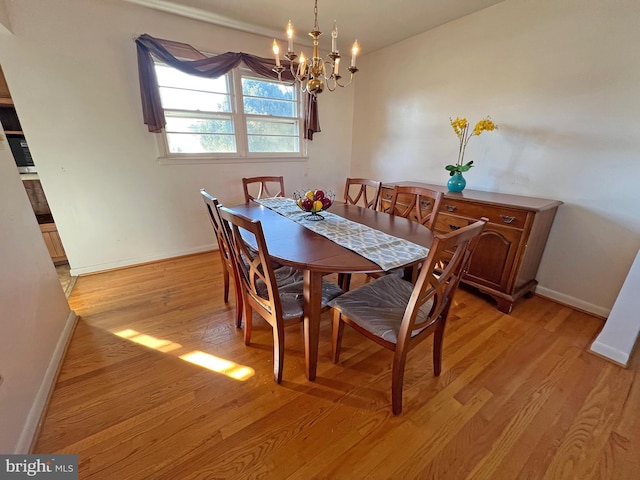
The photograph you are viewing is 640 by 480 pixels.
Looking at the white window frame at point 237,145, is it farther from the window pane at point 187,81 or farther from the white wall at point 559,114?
the white wall at point 559,114

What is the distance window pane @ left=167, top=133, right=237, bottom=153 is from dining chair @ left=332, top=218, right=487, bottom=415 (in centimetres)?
238

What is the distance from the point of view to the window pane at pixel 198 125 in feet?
8.88

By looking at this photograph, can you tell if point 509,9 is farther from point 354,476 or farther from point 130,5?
point 354,476

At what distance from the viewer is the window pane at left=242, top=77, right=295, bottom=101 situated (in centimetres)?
299

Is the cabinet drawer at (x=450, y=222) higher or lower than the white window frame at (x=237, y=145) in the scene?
lower

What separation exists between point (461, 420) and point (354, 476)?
0.59 metres

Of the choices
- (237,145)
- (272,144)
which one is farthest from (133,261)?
(272,144)

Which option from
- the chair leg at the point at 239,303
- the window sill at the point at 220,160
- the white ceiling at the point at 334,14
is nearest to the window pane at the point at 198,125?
the window sill at the point at 220,160

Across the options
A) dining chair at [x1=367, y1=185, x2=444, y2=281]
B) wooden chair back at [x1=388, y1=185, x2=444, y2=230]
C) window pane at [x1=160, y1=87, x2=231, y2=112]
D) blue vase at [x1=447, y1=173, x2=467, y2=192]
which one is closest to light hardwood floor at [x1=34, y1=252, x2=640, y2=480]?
dining chair at [x1=367, y1=185, x2=444, y2=281]

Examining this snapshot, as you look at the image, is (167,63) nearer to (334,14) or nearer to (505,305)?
(334,14)

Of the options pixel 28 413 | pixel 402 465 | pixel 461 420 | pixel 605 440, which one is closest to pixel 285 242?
pixel 402 465

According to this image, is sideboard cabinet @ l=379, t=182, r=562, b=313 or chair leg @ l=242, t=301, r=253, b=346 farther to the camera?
sideboard cabinet @ l=379, t=182, r=562, b=313

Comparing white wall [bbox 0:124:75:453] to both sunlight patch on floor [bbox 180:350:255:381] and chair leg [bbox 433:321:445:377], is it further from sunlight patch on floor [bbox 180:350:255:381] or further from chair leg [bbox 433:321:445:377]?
chair leg [bbox 433:321:445:377]

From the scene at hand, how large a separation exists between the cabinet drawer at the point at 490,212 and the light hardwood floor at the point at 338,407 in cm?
75
